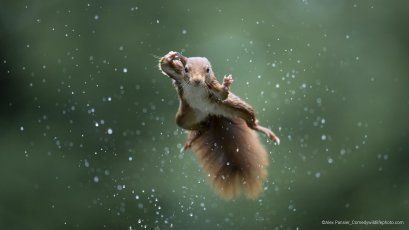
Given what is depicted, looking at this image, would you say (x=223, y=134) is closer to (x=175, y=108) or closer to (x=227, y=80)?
(x=227, y=80)

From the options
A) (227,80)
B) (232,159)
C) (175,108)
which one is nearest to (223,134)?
(232,159)

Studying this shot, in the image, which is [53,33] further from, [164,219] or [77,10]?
[164,219]

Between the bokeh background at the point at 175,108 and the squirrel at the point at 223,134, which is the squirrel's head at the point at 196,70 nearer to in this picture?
the squirrel at the point at 223,134

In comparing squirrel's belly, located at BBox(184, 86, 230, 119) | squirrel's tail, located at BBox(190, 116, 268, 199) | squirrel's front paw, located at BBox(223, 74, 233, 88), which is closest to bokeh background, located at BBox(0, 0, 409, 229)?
squirrel's tail, located at BBox(190, 116, 268, 199)

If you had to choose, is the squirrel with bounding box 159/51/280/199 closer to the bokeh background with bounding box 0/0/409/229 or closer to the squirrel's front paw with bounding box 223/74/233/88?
the squirrel's front paw with bounding box 223/74/233/88

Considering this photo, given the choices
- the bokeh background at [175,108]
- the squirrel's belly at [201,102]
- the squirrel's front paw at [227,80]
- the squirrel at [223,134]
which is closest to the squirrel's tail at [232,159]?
the squirrel at [223,134]
